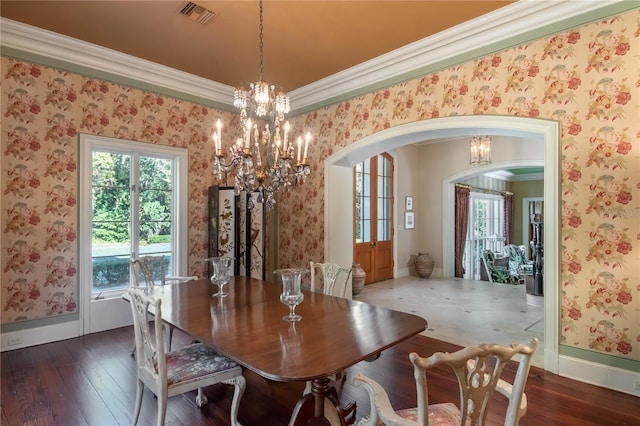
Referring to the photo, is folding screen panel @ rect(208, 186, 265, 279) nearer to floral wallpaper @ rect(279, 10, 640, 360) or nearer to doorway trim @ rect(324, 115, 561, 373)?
doorway trim @ rect(324, 115, 561, 373)

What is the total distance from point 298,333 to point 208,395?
122 cm

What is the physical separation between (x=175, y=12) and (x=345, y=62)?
6.03 ft

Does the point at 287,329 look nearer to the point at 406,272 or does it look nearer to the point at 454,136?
the point at 454,136

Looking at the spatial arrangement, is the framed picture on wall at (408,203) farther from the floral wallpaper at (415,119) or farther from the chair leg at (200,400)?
the chair leg at (200,400)

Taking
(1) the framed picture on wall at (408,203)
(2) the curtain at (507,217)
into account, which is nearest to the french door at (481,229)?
(2) the curtain at (507,217)

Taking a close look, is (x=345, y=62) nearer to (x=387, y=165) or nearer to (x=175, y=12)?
(x=175, y=12)

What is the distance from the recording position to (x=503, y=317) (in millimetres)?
4473

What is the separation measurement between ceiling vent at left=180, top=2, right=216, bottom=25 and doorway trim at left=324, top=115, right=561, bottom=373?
2.09 metres

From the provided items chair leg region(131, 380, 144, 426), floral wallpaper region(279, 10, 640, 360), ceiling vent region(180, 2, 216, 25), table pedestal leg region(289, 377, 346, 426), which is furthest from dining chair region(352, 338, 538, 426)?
ceiling vent region(180, 2, 216, 25)

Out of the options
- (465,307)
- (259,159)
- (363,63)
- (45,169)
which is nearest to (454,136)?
(363,63)

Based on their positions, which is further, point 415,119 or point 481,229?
point 481,229

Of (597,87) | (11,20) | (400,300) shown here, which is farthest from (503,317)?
(11,20)

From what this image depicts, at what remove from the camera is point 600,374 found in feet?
8.46

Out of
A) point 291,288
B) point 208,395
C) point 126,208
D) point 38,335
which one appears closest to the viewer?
point 291,288
